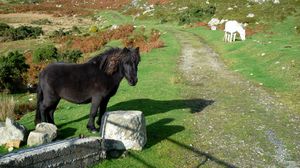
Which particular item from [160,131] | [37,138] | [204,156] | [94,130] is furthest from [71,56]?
[204,156]

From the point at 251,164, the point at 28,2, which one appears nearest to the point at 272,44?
the point at 251,164

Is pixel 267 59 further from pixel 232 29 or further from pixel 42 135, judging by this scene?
pixel 42 135

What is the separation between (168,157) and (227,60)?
726 inches

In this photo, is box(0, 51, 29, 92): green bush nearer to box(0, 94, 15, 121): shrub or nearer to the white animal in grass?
box(0, 94, 15, 121): shrub

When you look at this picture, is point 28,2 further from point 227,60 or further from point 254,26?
point 227,60

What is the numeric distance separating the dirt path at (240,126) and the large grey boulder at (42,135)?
13.2ft

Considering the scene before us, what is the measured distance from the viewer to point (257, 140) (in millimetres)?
12898

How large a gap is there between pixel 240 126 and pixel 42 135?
22.9 feet

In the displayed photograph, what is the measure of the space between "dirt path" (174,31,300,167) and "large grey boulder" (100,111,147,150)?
1787mm

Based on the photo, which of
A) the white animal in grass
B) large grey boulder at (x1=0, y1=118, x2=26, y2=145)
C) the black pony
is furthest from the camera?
the white animal in grass

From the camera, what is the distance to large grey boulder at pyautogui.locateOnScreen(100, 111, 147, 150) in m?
10.8

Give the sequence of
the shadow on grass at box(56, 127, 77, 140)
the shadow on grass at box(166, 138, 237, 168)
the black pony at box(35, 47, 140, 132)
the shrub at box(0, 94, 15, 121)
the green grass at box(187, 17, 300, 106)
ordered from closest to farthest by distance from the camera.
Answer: the shadow on grass at box(166, 138, 237, 168), the black pony at box(35, 47, 140, 132), the shadow on grass at box(56, 127, 77, 140), the shrub at box(0, 94, 15, 121), the green grass at box(187, 17, 300, 106)

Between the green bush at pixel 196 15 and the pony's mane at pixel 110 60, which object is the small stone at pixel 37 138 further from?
the green bush at pixel 196 15

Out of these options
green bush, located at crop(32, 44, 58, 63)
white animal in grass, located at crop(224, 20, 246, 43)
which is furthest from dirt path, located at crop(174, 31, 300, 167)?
green bush, located at crop(32, 44, 58, 63)
